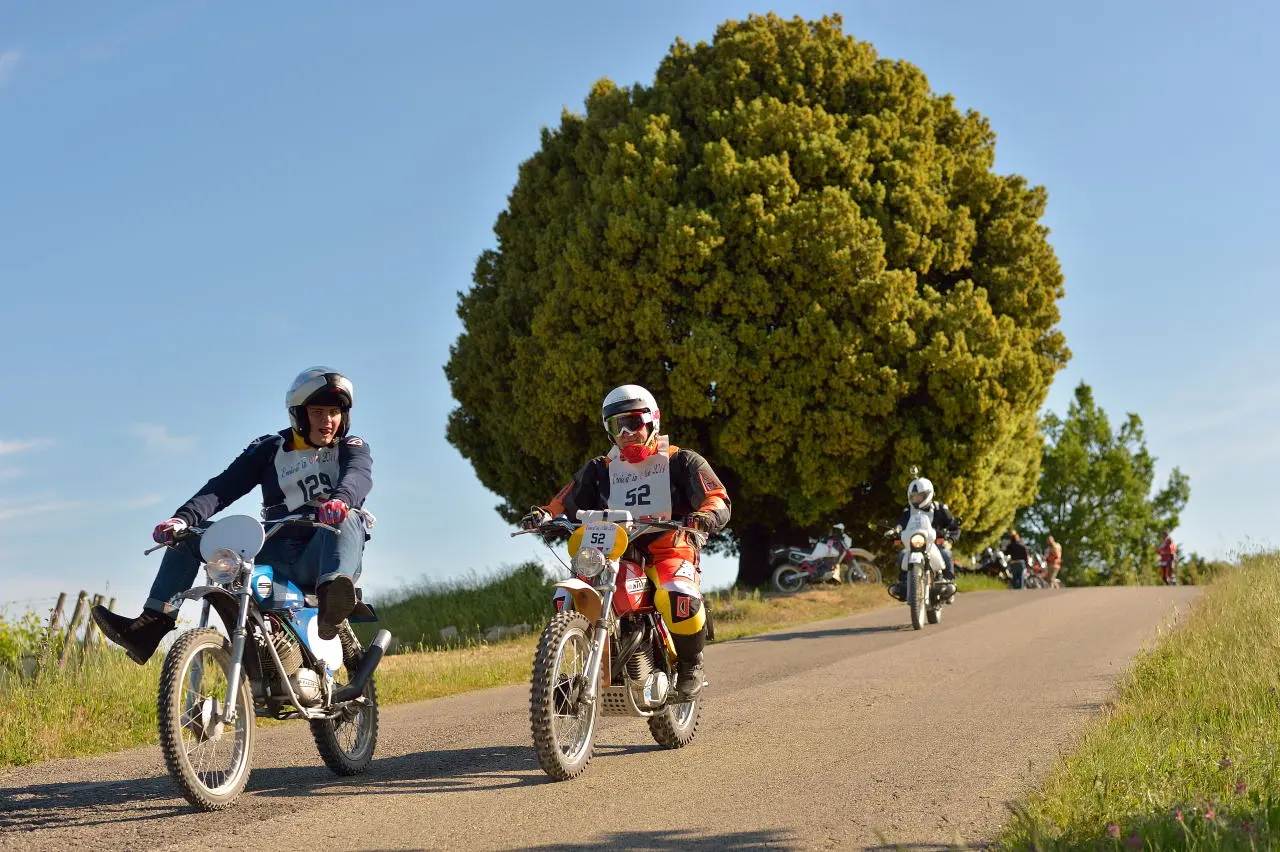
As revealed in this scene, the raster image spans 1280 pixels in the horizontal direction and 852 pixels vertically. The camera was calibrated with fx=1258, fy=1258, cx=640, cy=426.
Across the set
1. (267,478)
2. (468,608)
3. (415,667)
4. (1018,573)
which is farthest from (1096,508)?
(267,478)

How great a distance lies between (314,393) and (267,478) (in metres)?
0.58

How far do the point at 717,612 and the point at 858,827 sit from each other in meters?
14.0

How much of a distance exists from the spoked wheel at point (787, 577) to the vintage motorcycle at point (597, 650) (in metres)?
16.3

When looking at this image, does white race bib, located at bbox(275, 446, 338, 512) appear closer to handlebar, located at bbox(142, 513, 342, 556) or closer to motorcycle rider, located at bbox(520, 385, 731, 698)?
handlebar, located at bbox(142, 513, 342, 556)

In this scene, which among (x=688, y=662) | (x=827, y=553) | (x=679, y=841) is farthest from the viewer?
(x=827, y=553)

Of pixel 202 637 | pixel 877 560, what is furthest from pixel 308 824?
pixel 877 560

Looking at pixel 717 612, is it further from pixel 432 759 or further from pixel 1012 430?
pixel 432 759

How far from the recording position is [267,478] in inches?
271

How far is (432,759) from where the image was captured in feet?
24.2

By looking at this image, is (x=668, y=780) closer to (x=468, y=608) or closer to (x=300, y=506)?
(x=300, y=506)

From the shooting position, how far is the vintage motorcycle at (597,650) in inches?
244

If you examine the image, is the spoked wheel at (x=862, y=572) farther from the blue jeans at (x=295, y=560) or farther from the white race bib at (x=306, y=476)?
the blue jeans at (x=295, y=560)

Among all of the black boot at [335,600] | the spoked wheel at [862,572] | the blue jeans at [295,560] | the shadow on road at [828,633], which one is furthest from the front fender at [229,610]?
the spoked wheel at [862,572]

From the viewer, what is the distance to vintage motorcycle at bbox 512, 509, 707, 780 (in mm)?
6195
